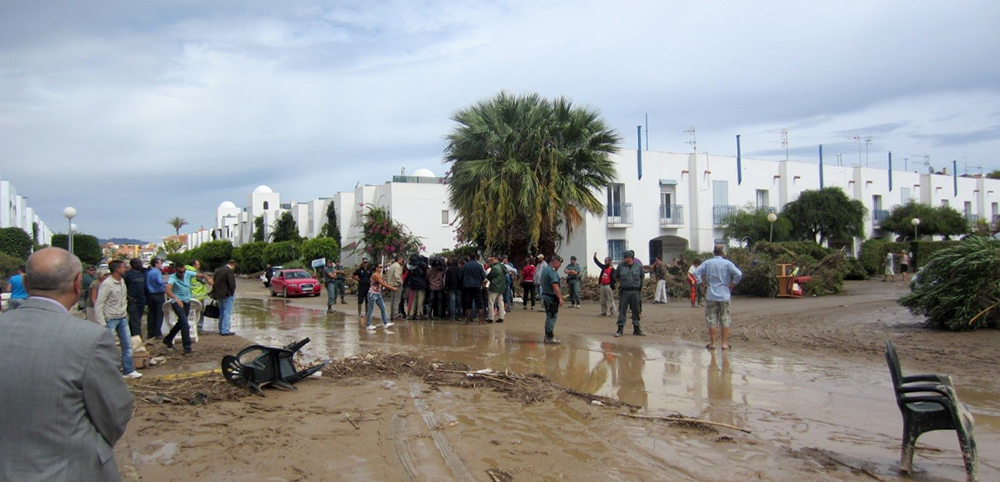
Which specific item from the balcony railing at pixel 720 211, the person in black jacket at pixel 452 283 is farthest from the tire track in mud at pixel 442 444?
the balcony railing at pixel 720 211

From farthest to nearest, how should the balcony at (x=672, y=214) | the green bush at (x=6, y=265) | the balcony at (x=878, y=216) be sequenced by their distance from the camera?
the balcony at (x=878, y=216)
the balcony at (x=672, y=214)
the green bush at (x=6, y=265)

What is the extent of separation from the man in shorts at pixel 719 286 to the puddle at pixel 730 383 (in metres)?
0.50

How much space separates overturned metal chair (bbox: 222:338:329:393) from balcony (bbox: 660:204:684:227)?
2789 cm

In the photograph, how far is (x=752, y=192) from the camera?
36.9 m

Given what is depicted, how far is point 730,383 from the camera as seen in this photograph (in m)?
8.66

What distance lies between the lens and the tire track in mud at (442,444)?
5.21 metres

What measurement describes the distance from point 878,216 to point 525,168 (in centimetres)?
3248

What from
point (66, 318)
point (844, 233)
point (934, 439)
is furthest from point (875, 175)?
point (66, 318)

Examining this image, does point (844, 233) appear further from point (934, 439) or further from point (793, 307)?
point (934, 439)

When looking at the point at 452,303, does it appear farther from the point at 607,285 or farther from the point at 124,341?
the point at 124,341

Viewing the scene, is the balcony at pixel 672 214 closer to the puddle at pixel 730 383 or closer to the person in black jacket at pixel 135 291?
the puddle at pixel 730 383

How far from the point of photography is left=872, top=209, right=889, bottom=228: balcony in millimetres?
43031

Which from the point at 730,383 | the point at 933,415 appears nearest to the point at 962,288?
the point at 730,383

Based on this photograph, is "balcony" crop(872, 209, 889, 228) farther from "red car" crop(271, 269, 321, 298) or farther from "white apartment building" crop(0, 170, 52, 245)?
"white apartment building" crop(0, 170, 52, 245)
